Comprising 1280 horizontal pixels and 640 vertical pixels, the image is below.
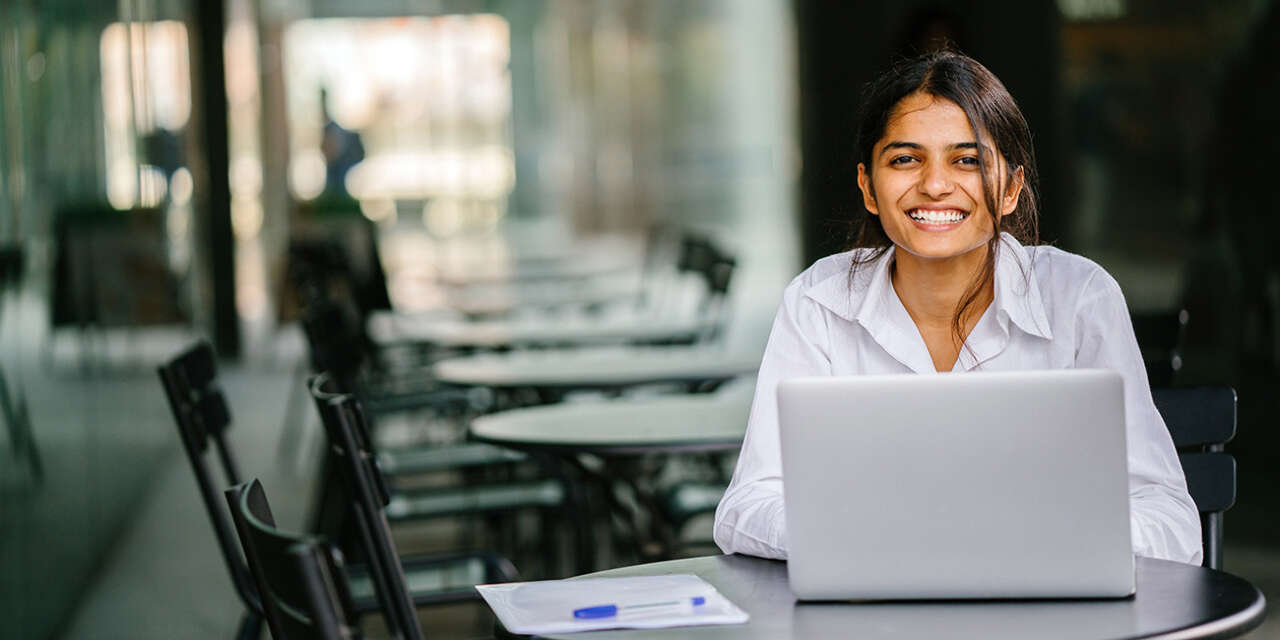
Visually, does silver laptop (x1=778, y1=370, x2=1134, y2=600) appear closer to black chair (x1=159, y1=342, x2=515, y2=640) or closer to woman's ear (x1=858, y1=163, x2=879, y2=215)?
woman's ear (x1=858, y1=163, x2=879, y2=215)

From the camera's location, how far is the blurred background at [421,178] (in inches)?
173

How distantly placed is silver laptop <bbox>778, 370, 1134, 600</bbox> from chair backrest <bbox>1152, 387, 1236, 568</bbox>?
697mm

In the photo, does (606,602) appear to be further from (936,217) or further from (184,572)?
(184,572)

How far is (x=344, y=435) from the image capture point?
194 cm

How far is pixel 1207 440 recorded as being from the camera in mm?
2129

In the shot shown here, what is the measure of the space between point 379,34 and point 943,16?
8.03m

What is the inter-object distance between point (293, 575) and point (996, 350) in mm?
1020

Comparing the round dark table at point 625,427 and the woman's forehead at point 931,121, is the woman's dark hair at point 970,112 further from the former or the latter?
the round dark table at point 625,427

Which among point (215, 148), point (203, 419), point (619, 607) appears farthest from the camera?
point (215, 148)

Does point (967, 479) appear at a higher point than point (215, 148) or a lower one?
lower

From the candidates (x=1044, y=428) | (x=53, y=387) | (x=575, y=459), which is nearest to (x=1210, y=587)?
(x=1044, y=428)

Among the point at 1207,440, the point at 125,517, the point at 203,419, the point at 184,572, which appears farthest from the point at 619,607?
the point at 125,517

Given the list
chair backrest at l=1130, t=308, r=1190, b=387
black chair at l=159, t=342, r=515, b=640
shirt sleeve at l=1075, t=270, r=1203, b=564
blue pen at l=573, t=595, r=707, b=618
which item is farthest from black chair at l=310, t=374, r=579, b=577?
chair backrest at l=1130, t=308, r=1190, b=387

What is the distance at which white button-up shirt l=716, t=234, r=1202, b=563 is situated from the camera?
5.80 ft
